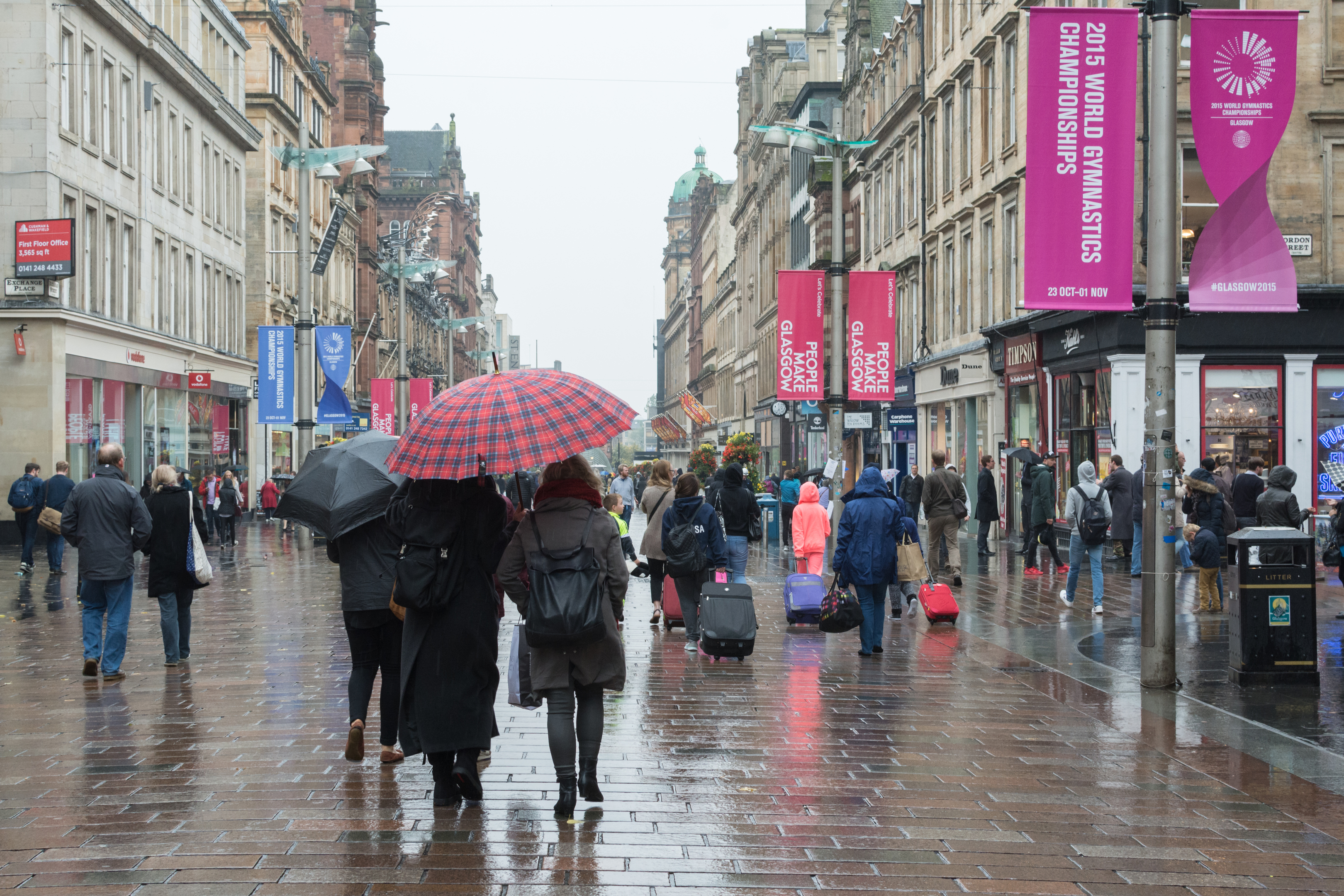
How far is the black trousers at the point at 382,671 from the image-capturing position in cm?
787

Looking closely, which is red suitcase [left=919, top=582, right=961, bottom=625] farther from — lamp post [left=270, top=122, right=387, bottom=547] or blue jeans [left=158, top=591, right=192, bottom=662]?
lamp post [left=270, top=122, right=387, bottom=547]

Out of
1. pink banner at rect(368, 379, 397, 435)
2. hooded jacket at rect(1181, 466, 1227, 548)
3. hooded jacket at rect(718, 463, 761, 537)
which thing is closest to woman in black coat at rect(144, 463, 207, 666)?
hooded jacket at rect(718, 463, 761, 537)

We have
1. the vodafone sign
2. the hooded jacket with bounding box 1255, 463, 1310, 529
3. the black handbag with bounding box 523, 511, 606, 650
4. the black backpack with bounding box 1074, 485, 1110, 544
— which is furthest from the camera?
the vodafone sign

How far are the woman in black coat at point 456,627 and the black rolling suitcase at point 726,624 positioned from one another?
5037mm

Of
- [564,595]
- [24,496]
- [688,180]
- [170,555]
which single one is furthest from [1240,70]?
[688,180]

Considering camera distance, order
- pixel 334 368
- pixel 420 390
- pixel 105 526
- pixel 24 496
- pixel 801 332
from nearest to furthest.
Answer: pixel 105 526
pixel 24 496
pixel 801 332
pixel 334 368
pixel 420 390

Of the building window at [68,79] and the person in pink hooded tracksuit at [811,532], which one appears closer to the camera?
the person in pink hooded tracksuit at [811,532]

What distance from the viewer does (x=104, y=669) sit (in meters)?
11.0

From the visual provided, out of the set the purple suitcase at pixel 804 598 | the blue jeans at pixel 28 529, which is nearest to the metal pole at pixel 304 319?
the blue jeans at pixel 28 529

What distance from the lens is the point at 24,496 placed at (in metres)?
22.5

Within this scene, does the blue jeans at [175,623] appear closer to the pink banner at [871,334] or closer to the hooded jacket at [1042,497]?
the hooded jacket at [1042,497]

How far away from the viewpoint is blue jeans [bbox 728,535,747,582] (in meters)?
15.3

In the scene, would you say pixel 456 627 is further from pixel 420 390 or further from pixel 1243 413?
pixel 420 390

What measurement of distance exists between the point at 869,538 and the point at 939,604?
2546mm
